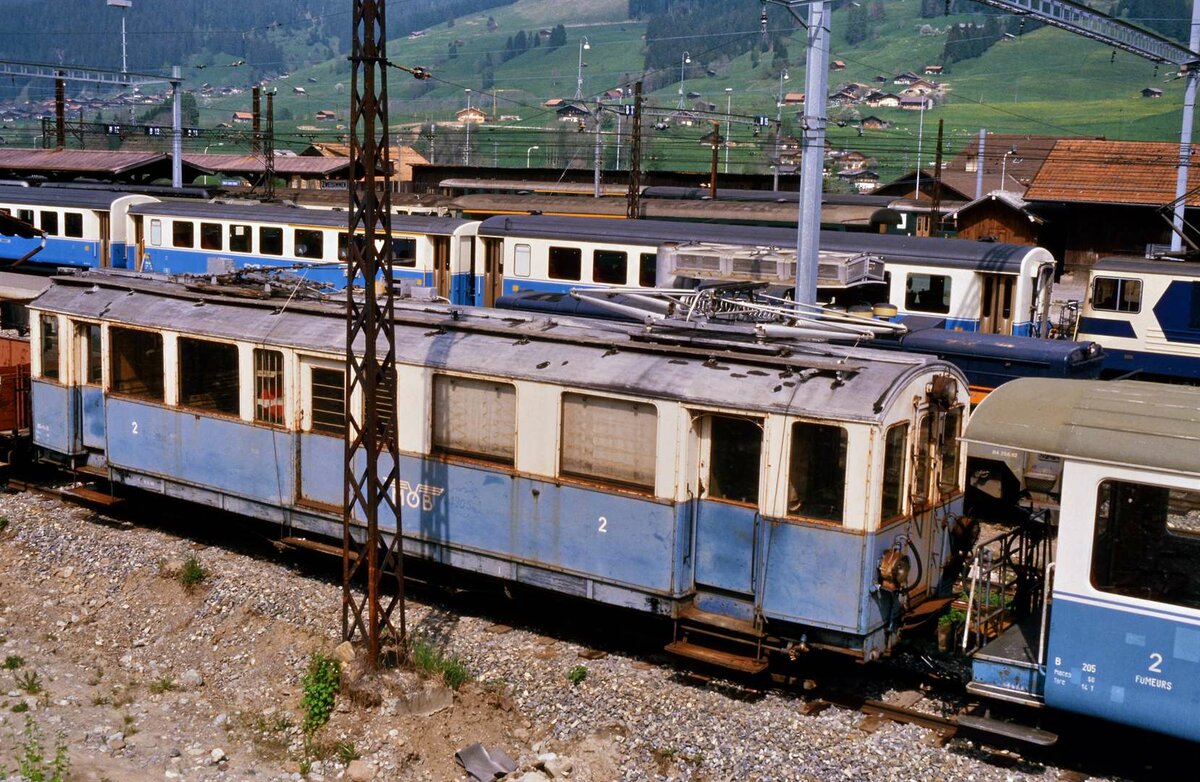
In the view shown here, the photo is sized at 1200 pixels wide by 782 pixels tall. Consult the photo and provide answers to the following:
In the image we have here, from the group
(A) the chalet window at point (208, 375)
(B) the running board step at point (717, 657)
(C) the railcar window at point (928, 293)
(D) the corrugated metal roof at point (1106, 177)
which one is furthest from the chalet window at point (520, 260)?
(D) the corrugated metal roof at point (1106, 177)

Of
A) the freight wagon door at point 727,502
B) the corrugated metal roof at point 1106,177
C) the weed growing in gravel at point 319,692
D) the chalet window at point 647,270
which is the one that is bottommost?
the weed growing in gravel at point 319,692

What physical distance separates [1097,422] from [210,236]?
96.6 feet

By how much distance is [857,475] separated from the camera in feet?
34.7

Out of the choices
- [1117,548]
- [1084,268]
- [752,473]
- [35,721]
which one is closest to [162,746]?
[35,721]

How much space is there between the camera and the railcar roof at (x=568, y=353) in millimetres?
10953

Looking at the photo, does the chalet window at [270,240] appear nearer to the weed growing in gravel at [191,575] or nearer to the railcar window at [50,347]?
the railcar window at [50,347]

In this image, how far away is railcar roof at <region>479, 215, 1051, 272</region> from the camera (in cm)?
2330

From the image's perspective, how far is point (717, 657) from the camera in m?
11.1

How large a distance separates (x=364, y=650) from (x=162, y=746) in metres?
2.00

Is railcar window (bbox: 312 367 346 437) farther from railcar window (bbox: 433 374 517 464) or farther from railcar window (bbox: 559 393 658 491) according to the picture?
railcar window (bbox: 559 393 658 491)

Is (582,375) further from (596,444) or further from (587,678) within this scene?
(587,678)

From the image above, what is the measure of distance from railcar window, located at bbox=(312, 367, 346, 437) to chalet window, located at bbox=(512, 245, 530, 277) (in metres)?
15.3

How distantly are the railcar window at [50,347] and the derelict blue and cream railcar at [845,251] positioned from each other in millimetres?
10925

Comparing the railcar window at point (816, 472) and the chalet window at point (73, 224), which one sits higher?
the chalet window at point (73, 224)
